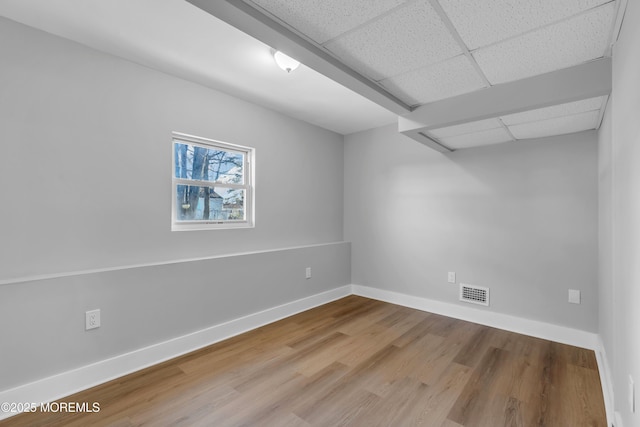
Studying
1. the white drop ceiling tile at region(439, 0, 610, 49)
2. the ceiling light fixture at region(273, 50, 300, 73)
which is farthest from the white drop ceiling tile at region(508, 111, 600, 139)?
the ceiling light fixture at region(273, 50, 300, 73)

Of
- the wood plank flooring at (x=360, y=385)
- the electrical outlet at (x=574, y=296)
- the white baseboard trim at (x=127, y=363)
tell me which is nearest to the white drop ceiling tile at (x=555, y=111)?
the electrical outlet at (x=574, y=296)

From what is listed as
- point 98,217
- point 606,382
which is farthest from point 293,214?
point 606,382

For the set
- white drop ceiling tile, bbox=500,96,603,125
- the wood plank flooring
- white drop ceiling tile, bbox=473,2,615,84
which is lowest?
the wood plank flooring

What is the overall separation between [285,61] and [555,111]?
204cm

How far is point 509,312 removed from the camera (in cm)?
309

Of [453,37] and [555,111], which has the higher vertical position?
[453,37]

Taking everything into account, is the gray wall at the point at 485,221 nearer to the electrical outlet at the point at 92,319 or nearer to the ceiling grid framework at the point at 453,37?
the ceiling grid framework at the point at 453,37

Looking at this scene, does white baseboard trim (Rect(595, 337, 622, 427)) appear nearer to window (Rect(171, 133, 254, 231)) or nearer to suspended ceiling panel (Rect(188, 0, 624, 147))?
suspended ceiling panel (Rect(188, 0, 624, 147))

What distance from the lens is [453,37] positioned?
1.45m

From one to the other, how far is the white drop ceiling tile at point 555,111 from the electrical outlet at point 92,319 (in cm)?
336

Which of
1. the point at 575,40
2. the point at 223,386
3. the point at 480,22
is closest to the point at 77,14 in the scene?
the point at 480,22

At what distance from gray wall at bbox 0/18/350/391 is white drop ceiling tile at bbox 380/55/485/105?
6.03ft

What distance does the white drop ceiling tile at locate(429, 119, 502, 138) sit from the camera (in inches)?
93.6

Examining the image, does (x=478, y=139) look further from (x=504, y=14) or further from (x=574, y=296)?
(x=504, y=14)
